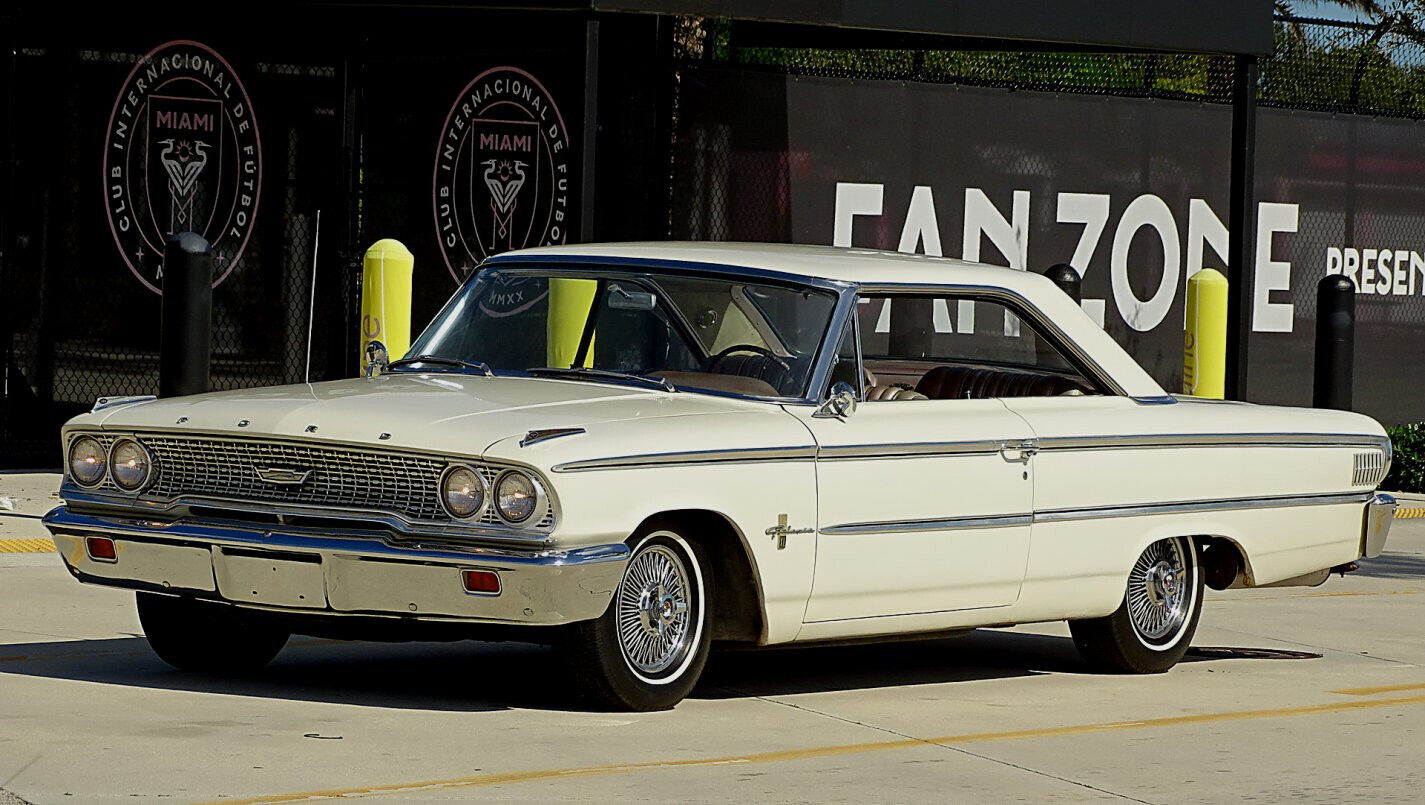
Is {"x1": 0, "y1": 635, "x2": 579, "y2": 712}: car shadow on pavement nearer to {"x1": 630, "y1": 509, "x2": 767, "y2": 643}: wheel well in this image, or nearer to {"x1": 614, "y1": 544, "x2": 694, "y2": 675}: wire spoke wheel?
{"x1": 614, "y1": 544, "x2": 694, "y2": 675}: wire spoke wheel

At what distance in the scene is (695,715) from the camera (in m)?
7.52

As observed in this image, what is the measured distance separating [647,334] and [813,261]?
26.6 inches

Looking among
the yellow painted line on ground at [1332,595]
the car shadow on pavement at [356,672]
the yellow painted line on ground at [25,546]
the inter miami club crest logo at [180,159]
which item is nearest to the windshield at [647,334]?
the car shadow on pavement at [356,672]

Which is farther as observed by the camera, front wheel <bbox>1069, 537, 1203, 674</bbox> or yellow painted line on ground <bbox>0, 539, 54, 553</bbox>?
yellow painted line on ground <bbox>0, 539, 54, 553</bbox>

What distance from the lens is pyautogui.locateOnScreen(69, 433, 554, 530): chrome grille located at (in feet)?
23.1

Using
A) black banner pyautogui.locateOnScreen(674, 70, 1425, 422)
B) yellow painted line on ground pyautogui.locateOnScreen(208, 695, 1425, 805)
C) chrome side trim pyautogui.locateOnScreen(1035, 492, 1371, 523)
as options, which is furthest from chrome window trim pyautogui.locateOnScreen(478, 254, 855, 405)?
black banner pyautogui.locateOnScreen(674, 70, 1425, 422)

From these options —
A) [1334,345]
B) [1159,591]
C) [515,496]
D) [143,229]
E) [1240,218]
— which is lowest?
[1159,591]

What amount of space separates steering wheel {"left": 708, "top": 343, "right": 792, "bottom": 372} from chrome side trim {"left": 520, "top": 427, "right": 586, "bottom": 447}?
1.13 m

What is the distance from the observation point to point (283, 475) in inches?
285

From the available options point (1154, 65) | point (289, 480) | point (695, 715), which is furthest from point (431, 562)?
point (1154, 65)

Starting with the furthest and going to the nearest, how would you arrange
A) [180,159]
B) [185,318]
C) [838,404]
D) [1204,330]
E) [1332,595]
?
[180,159] < [1204,330] < [185,318] < [1332,595] < [838,404]

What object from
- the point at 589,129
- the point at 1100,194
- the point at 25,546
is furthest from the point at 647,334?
the point at 1100,194

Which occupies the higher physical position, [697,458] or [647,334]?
[647,334]

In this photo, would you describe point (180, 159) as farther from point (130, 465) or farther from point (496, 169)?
point (130, 465)
